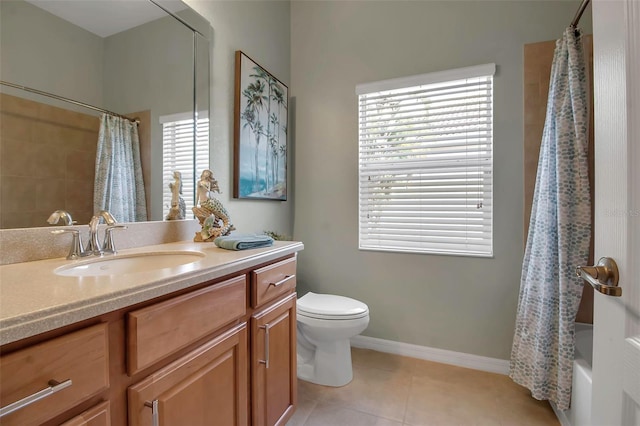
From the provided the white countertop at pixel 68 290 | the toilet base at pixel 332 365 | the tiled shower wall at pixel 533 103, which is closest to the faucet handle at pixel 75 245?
the white countertop at pixel 68 290

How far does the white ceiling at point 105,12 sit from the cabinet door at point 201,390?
4.04 feet

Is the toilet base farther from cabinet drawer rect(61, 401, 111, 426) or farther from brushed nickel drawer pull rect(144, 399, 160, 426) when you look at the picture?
cabinet drawer rect(61, 401, 111, 426)

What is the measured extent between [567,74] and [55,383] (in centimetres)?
224

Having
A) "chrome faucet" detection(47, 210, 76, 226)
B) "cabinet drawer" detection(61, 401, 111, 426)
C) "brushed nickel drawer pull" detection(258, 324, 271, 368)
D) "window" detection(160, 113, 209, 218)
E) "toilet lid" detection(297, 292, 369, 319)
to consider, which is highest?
"window" detection(160, 113, 209, 218)

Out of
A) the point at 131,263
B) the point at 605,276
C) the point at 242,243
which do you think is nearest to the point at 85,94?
the point at 131,263

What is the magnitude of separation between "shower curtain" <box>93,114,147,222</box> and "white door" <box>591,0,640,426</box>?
1.55 m

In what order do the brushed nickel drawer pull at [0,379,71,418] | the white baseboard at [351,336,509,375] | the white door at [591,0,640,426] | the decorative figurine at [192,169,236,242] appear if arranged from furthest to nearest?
the white baseboard at [351,336,509,375] < the decorative figurine at [192,169,236,242] < the white door at [591,0,640,426] < the brushed nickel drawer pull at [0,379,71,418]

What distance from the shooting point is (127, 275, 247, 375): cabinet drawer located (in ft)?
2.17

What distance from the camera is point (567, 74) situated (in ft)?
4.91

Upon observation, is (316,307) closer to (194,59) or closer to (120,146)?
(120,146)

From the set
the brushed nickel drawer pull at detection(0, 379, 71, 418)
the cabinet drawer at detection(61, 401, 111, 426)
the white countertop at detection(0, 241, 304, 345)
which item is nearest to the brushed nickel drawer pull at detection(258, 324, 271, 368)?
the white countertop at detection(0, 241, 304, 345)

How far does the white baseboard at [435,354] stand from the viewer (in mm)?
1929

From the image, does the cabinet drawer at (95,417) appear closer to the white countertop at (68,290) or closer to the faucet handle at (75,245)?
the white countertop at (68,290)

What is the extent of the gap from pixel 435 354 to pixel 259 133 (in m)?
1.98
